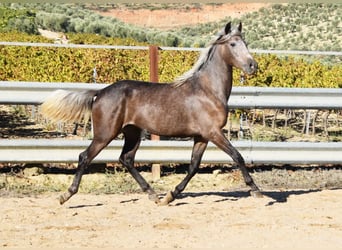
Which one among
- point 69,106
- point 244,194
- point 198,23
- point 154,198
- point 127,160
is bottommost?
point 198,23

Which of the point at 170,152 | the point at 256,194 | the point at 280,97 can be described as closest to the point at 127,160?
the point at 170,152

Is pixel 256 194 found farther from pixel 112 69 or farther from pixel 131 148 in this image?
pixel 112 69

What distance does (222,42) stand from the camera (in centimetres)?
823

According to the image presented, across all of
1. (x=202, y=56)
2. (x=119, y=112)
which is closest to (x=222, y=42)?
(x=202, y=56)

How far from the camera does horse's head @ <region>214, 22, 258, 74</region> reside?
26.3ft

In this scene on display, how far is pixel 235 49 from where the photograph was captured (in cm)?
813

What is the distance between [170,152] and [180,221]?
243 cm

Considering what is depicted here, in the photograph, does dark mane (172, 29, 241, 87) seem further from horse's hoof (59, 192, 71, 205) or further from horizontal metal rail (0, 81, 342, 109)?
horse's hoof (59, 192, 71, 205)

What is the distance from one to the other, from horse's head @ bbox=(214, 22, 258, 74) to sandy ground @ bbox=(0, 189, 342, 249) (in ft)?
5.05

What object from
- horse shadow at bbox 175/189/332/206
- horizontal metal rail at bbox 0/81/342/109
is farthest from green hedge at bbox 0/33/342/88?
horse shadow at bbox 175/189/332/206

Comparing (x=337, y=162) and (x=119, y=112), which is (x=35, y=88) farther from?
(x=337, y=162)

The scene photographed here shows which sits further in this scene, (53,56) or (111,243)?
(53,56)

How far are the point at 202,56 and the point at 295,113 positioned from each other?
17.2m

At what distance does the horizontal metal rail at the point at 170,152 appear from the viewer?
9180 millimetres
